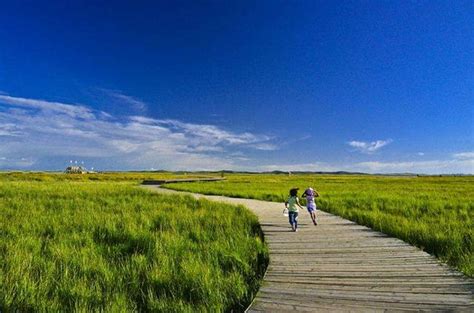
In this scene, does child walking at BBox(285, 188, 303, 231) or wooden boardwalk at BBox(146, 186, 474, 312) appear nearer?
wooden boardwalk at BBox(146, 186, 474, 312)

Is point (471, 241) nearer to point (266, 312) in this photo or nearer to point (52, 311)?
point (266, 312)

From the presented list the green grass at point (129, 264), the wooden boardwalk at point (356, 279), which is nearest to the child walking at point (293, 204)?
the wooden boardwalk at point (356, 279)

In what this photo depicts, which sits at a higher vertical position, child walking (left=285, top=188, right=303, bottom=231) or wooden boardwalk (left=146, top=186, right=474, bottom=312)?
child walking (left=285, top=188, right=303, bottom=231)

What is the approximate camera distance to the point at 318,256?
6.88 m

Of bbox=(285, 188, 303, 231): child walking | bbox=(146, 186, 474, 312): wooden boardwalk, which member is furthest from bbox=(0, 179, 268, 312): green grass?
bbox=(285, 188, 303, 231): child walking

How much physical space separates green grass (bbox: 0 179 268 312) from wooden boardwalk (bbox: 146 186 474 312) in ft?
2.35

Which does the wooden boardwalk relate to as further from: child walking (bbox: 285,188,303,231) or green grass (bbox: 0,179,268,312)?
child walking (bbox: 285,188,303,231)

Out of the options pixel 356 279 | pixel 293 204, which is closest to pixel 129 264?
pixel 293 204

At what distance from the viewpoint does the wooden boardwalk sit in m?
4.44

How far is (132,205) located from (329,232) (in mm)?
10744

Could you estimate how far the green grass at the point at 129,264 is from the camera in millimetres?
5500

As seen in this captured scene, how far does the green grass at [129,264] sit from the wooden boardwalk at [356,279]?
2.35ft

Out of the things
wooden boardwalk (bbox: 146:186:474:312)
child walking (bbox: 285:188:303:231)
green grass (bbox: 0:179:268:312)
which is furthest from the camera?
child walking (bbox: 285:188:303:231)

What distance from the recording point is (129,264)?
7.20 m
